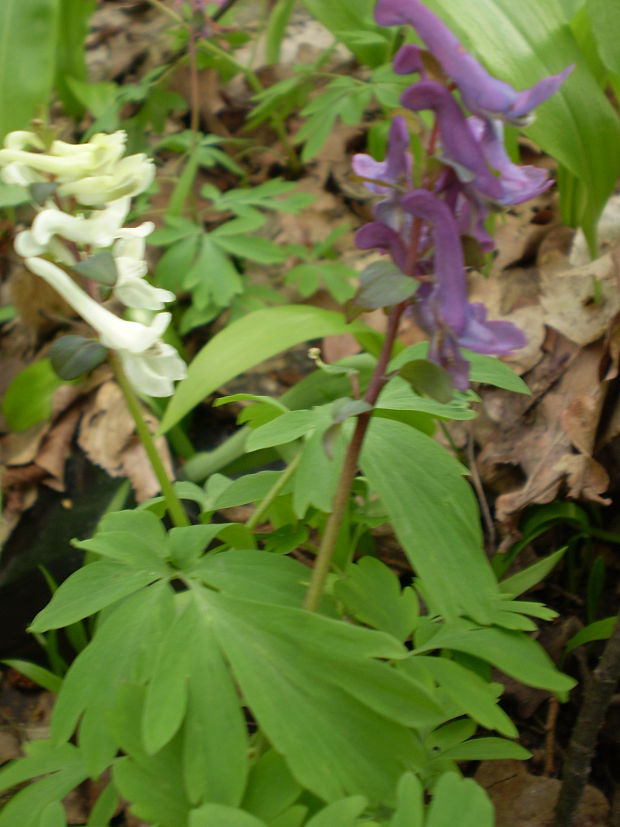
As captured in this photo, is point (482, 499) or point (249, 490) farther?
point (482, 499)

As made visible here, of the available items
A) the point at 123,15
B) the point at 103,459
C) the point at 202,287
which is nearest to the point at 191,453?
the point at 103,459

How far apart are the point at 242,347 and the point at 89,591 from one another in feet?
2.91

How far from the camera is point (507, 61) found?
4.78 ft

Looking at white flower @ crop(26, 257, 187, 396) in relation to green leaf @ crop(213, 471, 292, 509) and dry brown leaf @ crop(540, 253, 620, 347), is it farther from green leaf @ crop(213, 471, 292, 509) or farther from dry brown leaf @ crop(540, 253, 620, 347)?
dry brown leaf @ crop(540, 253, 620, 347)

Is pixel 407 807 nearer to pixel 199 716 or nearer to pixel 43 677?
pixel 199 716

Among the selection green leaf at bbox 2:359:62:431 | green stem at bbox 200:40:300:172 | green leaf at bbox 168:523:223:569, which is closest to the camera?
green leaf at bbox 168:523:223:569

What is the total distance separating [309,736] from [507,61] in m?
1.38

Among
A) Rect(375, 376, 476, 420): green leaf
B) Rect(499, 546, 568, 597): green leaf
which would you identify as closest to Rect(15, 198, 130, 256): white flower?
Rect(375, 376, 476, 420): green leaf

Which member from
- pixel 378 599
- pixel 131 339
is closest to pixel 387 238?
pixel 131 339

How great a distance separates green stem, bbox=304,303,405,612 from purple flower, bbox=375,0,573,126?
194 millimetres

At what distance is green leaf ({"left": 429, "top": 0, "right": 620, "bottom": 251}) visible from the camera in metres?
1.45

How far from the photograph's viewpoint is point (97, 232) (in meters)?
0.87

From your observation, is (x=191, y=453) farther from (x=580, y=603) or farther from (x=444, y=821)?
(x=444, y=821)

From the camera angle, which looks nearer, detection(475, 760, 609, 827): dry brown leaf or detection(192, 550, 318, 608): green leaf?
detection(192, 550, 318, 608): green leaf
